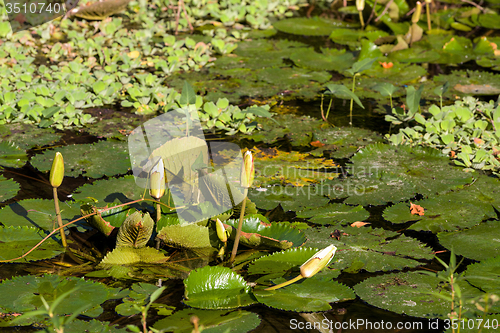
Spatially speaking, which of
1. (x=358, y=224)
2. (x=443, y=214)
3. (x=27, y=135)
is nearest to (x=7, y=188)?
(x=27, y=135)

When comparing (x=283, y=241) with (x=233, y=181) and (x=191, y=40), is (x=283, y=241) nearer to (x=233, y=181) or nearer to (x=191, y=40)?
(x=233, y=181)

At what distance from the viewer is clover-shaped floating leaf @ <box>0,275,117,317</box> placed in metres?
1.43

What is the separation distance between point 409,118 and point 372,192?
90 cm

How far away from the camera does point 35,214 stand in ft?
6.26

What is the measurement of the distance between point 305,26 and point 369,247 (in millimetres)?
3328

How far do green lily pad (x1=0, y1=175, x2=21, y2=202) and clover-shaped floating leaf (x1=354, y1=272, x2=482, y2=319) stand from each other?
152 cm

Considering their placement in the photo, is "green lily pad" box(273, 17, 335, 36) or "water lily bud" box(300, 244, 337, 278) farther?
"green lily pad" box(273, 17, 335, 36)

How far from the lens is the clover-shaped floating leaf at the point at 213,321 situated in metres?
1.37

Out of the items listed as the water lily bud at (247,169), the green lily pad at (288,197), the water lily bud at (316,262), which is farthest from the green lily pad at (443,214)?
the water lily bud at (247,169)

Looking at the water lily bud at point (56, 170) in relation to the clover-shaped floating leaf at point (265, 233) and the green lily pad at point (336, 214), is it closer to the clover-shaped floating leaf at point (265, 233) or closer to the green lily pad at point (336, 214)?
the clover-shaped floating leaf at point (265, 233)

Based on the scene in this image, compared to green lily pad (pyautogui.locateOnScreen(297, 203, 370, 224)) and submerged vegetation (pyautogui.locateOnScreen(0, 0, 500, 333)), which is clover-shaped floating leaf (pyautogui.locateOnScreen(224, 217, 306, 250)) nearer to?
submerged vegetation (pyautogui.locateOnScreen(0, 0, 500, 333))

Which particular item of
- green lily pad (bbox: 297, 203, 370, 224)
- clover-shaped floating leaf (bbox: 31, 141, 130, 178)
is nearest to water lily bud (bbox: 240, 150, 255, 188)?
green lily pad (bbox: 297, 203, 370, 224)

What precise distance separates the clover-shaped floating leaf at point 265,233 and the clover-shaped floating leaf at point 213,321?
1.02ft

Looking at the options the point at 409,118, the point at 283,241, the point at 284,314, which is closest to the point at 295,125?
the point at 409,118
